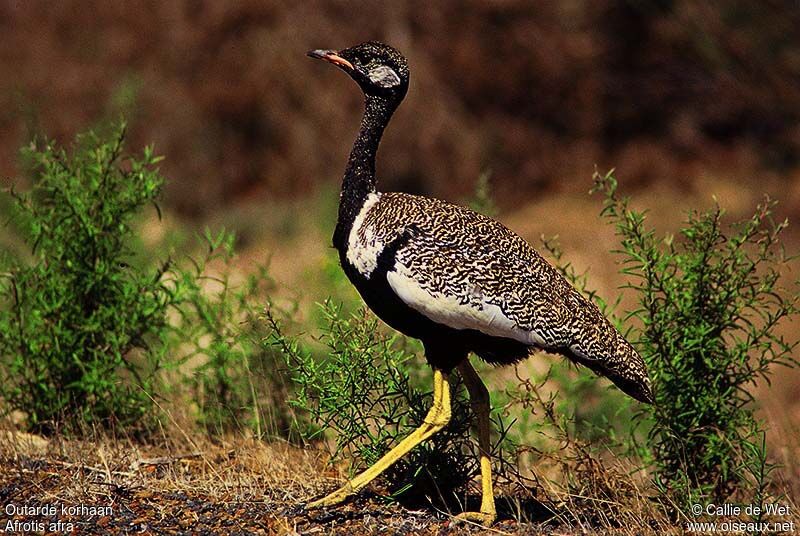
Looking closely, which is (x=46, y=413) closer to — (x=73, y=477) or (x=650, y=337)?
(x=73, y=477)

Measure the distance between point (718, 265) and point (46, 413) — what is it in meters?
3.51

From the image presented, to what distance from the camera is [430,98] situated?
15141 mm

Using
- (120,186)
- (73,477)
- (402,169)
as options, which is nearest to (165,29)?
(402,169)

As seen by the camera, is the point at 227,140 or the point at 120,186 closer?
the point at 120,186

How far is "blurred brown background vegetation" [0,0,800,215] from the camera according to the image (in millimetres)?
15039

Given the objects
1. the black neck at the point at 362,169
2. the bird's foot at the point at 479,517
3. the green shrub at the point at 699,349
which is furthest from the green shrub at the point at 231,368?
the green shrub at the point at 699,349

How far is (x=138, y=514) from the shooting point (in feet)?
13.9

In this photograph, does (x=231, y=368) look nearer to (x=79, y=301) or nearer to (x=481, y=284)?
(x=79, y=301)

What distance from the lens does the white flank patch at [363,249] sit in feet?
14.3
